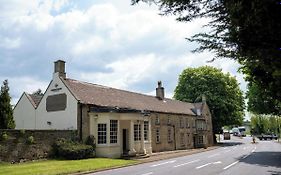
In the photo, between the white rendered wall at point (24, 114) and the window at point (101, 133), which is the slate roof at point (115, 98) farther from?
the white rendered wall at point (24, 114)

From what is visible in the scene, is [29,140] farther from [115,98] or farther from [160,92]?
[160,92]

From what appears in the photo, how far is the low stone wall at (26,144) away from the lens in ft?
75.2

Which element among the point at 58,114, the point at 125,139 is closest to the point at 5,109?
the point at 58,114

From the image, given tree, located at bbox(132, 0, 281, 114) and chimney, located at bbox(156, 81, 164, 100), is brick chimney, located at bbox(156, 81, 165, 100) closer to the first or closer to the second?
chimney, located at bbox(156, 81, 164, 100)

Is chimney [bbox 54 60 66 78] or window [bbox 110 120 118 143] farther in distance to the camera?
chimney [bbox 54 60 66 78]

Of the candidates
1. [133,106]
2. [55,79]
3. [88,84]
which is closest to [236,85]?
[133,106]

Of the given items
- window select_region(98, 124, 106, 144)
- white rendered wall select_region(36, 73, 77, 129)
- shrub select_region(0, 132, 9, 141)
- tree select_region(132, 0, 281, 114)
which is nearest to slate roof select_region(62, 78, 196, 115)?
white rendered wall select_region(36, 73, 77, 129)

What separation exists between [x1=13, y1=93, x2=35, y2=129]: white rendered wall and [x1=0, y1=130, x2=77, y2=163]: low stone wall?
29.7 feet

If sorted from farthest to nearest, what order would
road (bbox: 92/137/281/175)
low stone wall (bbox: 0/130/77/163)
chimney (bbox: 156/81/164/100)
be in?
chimney (bbox: 156/81/164/100) → low stone wall (bbox: 0/130/77/163) → road (bbox: 92/137/281/175)

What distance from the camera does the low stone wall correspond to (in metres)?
22.9

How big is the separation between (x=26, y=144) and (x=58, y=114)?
299 inches

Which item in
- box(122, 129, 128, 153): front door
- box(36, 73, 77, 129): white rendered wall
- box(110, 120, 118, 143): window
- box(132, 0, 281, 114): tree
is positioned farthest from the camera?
box(122, 129, 128, 153): front door

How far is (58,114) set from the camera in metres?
31.9

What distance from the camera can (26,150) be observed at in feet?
79.9
